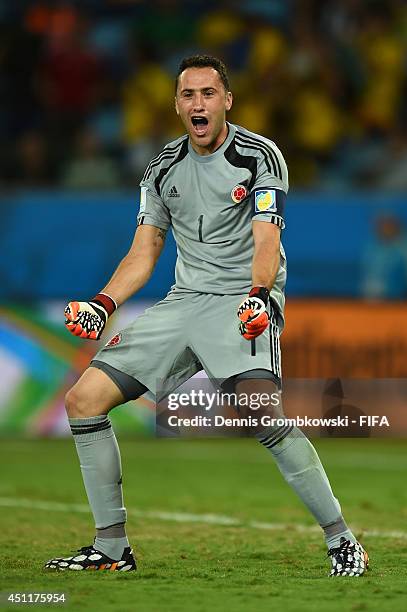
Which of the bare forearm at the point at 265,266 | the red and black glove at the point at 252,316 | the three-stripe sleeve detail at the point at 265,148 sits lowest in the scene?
the red and black glove at the point at 252,316

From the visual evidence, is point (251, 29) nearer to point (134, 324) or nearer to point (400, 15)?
point (400, 15)

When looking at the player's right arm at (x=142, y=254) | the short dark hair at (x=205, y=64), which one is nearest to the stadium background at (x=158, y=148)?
the player's right arm at (x=142, y=254)

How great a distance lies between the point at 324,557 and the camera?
21.0ft

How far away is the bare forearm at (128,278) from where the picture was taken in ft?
19.8

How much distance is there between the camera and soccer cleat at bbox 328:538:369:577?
18.7 feet

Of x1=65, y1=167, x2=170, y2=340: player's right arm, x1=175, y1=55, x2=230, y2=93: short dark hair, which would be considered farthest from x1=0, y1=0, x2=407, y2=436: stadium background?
x1=175, y1=55, x2=230, y2=93: short dark hair

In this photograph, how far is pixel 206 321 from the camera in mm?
5867

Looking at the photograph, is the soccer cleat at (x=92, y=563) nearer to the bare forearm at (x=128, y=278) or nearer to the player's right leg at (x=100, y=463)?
the player's right leg at (x=100, y=463)

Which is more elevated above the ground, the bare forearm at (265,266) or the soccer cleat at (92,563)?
the bare forearm at (265,266)

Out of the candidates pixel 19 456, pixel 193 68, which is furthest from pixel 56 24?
pixel 193 68

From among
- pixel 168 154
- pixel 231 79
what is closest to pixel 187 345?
pixel 168 154

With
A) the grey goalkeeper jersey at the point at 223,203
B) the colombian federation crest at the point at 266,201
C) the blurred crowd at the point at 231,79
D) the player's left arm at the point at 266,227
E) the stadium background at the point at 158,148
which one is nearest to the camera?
the player's left arm at the point at 266,227

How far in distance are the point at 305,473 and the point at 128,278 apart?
1.20m

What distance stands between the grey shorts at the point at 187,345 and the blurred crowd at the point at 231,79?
305 inches
